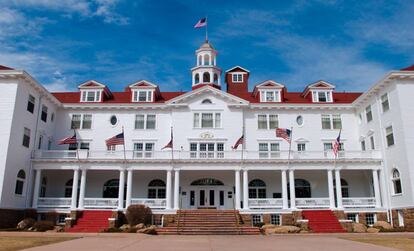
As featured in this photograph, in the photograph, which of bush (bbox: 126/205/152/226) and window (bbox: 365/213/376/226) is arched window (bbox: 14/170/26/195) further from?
window (bbox: 365/213/376/226)

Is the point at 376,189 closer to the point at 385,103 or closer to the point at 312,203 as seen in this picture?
the point at 312,203

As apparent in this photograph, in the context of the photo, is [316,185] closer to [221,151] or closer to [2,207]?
[221,151]

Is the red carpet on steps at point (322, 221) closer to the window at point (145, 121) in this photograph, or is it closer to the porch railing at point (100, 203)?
the porch railing at point (100, 203)

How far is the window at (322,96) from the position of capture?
125ft

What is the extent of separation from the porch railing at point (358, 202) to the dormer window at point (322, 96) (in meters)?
11.1

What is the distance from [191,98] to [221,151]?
6.82m

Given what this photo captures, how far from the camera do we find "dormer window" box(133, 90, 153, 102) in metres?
38.0

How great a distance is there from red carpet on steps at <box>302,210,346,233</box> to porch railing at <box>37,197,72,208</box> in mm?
20180

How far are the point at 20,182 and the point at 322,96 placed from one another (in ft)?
98.2

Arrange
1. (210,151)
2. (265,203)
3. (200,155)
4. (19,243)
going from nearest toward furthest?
(19,243) < (265,203) < (210,151) < (200,155)

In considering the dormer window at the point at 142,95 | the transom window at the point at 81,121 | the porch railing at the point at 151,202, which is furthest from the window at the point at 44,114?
the porch railing at the point at 151,202

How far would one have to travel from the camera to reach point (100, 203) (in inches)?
1240

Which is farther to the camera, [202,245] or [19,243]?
[19,243]

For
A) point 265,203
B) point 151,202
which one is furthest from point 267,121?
point 151,202
